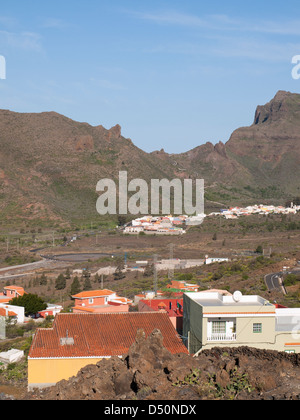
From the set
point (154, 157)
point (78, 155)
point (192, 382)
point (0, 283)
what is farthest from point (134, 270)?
point (154, 157)

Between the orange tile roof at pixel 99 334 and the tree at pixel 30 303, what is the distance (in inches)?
546

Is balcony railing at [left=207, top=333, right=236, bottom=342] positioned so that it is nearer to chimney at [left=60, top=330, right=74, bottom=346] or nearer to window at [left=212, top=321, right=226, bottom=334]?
window at [left=212, top=321, right=226, bottom=334]

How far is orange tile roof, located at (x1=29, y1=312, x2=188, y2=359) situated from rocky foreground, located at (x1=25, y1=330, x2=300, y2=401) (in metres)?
2.95

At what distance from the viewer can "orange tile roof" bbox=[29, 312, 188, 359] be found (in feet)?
51.8

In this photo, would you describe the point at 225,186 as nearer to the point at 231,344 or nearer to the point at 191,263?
the point at 191,263

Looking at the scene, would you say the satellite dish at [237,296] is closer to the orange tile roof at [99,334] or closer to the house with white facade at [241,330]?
the house with white facade at [241,330]

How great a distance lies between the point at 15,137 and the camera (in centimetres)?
11644

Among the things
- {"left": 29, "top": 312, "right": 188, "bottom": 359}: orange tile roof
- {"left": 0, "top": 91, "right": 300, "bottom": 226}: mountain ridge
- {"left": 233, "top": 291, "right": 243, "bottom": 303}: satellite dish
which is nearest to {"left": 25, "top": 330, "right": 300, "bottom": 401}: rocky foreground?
{"left": 29, "top": 312, "right": 188, "bottom": 359}: orange tile roof

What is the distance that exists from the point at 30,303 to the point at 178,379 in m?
21.8

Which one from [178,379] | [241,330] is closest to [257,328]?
[241,330]

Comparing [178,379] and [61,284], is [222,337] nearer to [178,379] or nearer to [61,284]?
[178,379]

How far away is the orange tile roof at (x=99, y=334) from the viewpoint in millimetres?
15797

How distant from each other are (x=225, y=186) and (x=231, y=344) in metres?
146

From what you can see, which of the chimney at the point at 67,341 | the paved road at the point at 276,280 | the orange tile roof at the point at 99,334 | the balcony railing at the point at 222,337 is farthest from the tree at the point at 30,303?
the balcony railing at the point at 222,337
